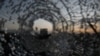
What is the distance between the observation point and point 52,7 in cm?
189

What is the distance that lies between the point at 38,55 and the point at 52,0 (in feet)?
1.36

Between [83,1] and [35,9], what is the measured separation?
36 cm

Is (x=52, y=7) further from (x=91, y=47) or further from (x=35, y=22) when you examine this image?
(x=91, y=47)

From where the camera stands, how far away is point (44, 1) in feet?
6.24

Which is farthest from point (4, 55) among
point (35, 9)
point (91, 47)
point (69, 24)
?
point (91, 47)

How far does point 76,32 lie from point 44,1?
330 millimetres

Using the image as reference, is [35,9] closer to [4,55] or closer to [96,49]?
[4,55]

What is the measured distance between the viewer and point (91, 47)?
6.26 ft

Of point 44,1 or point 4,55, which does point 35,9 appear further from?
point 4,55

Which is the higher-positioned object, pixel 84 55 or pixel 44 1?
pixel 44 1

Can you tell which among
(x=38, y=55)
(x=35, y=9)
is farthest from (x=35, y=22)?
(x=38, y=55)

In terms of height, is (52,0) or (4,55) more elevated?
(52,0)

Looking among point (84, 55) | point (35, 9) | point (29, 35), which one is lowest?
point (84, 55)

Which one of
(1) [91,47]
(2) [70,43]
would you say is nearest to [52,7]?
(2) [70,43]
